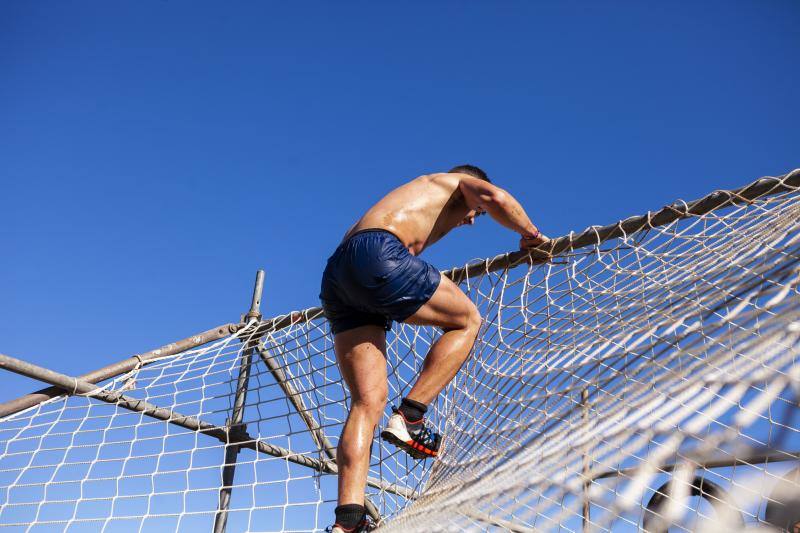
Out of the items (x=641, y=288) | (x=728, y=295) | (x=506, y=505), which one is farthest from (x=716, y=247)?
(x=506, y=505)

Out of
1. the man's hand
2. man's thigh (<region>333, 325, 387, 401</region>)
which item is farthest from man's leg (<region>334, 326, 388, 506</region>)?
the man's hand

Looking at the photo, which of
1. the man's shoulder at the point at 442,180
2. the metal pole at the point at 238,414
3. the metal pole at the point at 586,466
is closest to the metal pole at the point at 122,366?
the metal pole at the point at 238,414

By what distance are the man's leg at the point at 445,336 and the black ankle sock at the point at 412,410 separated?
2 cm

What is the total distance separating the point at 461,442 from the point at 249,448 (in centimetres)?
146

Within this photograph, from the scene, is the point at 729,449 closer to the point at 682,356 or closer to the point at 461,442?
the point at 682,356

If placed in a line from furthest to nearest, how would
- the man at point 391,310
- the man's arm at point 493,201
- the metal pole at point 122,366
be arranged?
1. the metal pole at point 122,366
2. the man's arm at point 493,201
3. the man at point 391,310

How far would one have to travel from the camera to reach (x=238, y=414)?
409cm

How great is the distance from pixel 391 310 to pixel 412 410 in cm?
35

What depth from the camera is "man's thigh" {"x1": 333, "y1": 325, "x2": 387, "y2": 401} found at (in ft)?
8.06

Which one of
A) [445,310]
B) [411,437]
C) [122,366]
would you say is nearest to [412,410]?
[411,437]

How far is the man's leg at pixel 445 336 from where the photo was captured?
8.09 feet

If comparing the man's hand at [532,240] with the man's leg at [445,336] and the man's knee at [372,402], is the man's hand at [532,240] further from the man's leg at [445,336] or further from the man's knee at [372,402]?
the man's knee at [372,402]

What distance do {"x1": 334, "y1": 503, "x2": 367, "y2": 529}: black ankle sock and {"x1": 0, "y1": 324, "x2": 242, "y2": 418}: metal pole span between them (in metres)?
2.14

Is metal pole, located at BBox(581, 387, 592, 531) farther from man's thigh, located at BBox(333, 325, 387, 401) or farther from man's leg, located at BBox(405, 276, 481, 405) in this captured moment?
man's thigh, located at BBox(333, 325, 387, 401)
